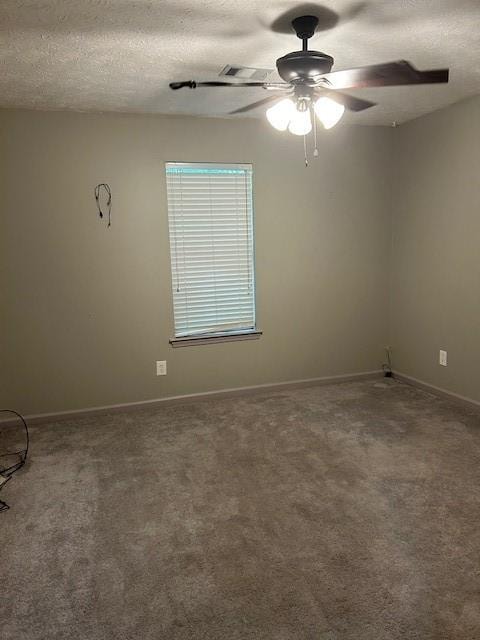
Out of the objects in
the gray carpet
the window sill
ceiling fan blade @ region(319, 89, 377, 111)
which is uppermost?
ceiling fan blade @ region(319, 89, 377, 111)

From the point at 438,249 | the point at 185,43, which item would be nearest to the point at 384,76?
the point at 185,43

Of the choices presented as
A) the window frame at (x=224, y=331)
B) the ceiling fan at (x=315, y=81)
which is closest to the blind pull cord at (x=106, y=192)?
the window frame at (x=224, y=331)

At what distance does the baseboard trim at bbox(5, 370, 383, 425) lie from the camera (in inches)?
146

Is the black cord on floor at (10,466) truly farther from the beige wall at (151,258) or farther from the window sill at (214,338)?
the window sill at (214,338)

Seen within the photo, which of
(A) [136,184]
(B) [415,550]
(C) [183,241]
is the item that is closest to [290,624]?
(B) [415,550]

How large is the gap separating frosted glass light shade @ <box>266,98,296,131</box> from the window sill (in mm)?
2087

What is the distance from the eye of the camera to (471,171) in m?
3.55

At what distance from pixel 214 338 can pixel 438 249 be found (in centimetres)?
204

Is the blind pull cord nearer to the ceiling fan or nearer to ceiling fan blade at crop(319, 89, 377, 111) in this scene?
the ceiling fan

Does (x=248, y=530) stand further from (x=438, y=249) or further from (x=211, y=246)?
(x=438, y=249)

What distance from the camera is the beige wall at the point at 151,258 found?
11.5ft

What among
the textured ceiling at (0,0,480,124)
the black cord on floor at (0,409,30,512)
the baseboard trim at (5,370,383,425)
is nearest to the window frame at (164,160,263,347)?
the baseboard trim at (5,370,383,425)

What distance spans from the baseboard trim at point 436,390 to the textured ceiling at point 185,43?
2.30m

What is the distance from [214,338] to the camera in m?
4.03
